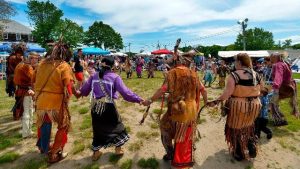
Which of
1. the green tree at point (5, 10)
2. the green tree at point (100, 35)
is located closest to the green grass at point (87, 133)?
the green tree at point (5, 10)

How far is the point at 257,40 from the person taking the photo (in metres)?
75.1

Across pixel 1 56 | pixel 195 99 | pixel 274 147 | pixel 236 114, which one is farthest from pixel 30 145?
pixel 1 56

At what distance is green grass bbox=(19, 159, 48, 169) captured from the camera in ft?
15.5

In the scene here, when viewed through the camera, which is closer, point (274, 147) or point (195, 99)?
point (195, 99)

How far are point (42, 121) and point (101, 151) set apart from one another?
1.18 meters

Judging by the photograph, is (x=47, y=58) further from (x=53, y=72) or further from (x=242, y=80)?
(x=242, y=80)

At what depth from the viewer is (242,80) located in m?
4.44

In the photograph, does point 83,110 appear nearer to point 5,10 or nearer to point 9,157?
point 9,157

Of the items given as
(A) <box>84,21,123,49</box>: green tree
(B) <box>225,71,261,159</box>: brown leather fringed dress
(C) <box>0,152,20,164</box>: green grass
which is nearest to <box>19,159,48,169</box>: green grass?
(C) <box>0,152,20,164</box>: green grass

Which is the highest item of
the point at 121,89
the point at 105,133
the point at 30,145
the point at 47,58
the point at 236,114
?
the point at 47,58

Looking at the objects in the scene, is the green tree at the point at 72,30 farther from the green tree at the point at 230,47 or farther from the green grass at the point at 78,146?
the green grass at the point at 78,146

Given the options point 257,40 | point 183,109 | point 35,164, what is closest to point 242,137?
point 183,109

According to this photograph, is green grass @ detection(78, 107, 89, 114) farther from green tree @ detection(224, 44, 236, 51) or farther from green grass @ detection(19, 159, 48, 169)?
green tree @ detection(224, 44, 236, 51)

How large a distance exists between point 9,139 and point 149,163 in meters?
3.08
